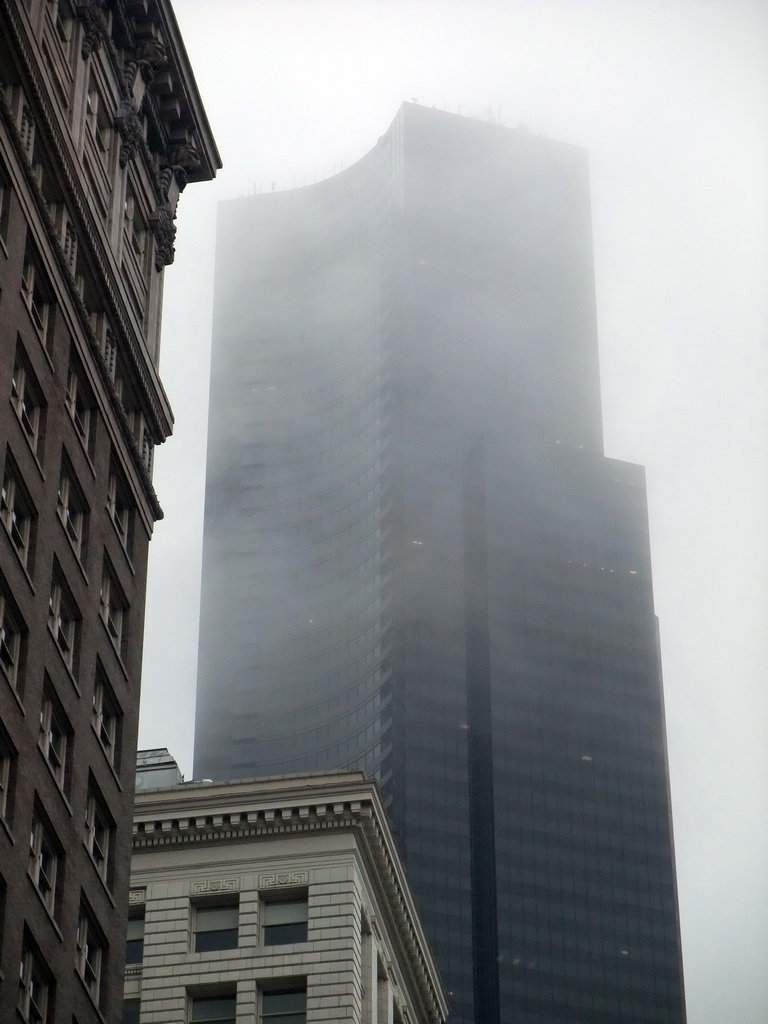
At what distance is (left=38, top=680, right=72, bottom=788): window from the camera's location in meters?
50.2

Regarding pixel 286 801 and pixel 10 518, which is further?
pixel 286 801

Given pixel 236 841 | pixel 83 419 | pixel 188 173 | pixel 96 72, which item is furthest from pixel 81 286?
pixel 236 841

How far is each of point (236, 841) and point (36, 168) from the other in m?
29.5

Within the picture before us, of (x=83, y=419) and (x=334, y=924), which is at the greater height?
(x=83, y=419)

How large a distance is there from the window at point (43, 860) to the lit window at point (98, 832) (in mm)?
2858

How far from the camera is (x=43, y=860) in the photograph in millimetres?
49562

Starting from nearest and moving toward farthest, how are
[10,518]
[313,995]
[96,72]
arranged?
1. [10,518]
2. [96,72]
3. [313,995]

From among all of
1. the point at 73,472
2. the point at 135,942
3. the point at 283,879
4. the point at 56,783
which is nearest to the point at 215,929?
the point at 135,942

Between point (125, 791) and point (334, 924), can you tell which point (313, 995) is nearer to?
point (334, 924)

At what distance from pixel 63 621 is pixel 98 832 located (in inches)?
232

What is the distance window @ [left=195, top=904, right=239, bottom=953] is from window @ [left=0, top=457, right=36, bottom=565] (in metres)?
26.7

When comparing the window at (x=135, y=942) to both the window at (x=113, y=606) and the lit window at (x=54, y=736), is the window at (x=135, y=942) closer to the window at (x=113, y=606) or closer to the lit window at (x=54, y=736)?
the window at (x=113, y=606)

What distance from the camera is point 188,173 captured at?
238 feet

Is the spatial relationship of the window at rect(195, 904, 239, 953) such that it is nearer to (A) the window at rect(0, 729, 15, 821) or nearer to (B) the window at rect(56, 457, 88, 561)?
(B) the window at rect(56, 457, 88, 561)
